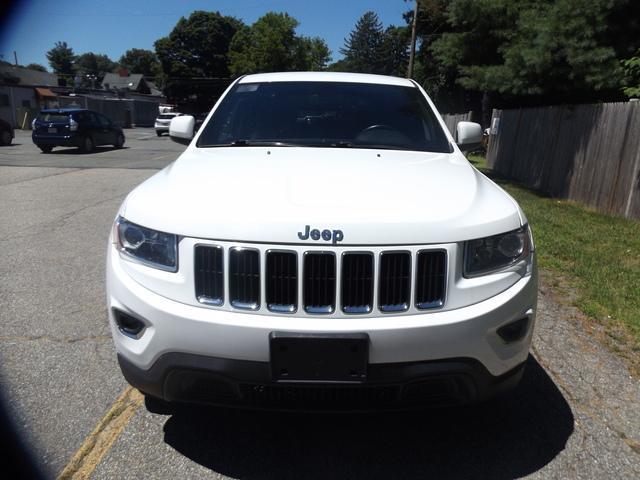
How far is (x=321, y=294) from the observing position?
211 cm

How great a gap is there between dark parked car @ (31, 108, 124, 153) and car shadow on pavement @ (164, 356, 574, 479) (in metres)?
18.9

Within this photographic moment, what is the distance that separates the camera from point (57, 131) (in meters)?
19.0

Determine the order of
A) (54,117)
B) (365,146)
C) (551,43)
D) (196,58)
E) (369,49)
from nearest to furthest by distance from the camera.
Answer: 1. (365,146)
2. (551,43)
3. (54,117)
4. (196,58)
5. (369,49)

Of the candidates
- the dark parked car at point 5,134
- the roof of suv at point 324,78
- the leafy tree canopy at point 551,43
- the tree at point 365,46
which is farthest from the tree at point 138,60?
the roof of suv at point 324,78

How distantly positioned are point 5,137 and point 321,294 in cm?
2487

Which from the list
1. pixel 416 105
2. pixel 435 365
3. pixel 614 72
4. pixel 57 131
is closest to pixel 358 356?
pixel 435 365

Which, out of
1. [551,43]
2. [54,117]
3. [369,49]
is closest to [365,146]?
[551,43]

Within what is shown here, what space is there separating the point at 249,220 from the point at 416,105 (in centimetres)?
220

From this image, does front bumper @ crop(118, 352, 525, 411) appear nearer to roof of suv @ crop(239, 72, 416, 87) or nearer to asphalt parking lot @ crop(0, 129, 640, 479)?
asphalt parking lot @ crop(0, 129, 640, 479)

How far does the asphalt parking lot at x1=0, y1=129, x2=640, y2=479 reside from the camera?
2408 mm

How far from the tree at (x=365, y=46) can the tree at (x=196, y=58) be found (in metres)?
34.8

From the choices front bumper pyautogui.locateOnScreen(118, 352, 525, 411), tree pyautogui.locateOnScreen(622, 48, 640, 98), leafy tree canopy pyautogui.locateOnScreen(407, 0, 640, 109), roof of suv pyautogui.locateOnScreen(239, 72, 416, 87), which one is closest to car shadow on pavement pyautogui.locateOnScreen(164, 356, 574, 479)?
front bumper pyautogui.locateOnScreen(118, 352, 525, 411)

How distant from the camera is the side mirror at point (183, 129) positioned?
4066 millimetres

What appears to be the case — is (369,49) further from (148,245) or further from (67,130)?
(148,245)
